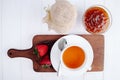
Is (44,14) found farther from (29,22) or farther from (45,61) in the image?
(45,61)

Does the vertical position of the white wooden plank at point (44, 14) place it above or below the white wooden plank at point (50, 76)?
above

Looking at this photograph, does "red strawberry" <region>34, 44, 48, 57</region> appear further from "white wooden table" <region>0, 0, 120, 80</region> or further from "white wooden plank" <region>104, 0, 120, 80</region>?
"white wooden plank" <region>104, 0, 120, 80</region>

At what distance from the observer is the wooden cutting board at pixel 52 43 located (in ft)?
2.75

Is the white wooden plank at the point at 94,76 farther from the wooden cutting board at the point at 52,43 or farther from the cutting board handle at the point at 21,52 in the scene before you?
the cutting board handle at the point at 21,52

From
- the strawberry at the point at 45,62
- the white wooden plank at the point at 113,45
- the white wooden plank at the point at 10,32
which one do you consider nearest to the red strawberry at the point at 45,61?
the strawberry at the point at 45,62

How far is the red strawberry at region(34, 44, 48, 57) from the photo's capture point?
804 mm

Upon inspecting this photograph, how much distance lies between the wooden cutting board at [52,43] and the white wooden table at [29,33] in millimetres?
18

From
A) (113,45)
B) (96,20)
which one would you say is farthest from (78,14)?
(113,45)

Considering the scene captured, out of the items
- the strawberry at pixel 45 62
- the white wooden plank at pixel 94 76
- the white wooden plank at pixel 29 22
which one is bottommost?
the white wooden plank at pixel 94 76

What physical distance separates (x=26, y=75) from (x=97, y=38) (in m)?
0.30

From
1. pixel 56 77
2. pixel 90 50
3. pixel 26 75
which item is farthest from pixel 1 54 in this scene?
pixel 90 50

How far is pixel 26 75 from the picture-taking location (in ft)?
2.82

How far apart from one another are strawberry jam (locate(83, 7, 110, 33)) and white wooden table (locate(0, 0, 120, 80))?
44 mm

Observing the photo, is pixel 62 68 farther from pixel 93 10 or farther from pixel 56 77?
pixel 93 10
